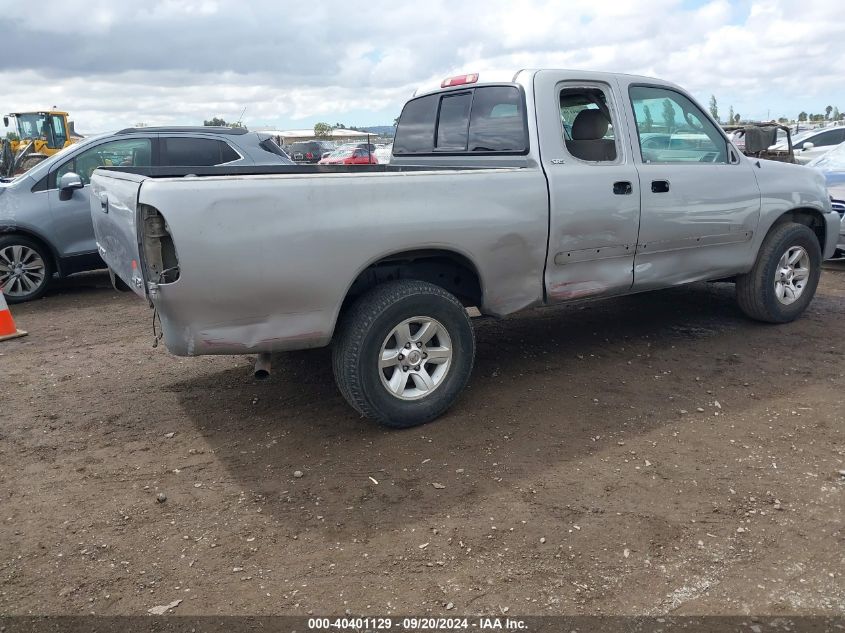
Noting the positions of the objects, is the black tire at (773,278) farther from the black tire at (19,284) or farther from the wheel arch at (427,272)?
the black tire at (19,284)

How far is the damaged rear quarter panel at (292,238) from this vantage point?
3416 millimetres

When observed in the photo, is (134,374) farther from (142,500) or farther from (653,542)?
(653,542)

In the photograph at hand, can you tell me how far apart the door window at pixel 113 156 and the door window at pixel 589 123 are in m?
5.21

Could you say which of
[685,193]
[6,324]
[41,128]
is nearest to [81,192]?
[6,324]

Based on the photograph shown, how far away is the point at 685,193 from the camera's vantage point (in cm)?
510

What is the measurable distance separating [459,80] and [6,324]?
14.6 feet

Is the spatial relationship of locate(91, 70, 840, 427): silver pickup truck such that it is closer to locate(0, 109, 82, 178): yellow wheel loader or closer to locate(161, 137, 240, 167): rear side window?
locate(161, 137, 240, 167): rear side window

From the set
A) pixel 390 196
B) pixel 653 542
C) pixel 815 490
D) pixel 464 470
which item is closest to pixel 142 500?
pixel 464 470

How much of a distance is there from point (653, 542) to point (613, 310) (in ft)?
12.5

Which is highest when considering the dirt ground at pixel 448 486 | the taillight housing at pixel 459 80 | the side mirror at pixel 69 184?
the taillight housing at pixel 459 80

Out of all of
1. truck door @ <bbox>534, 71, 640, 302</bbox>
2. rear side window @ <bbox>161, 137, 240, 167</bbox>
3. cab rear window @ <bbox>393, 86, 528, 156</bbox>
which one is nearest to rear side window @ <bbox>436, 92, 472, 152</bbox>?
cab rear window @ <bbox>393, 86, 528, 156</bbox>

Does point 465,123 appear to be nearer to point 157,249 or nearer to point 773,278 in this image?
point 157,249

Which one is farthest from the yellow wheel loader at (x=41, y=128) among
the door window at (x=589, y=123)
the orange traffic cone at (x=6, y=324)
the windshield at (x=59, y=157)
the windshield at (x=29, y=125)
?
the door window at (x=589, y=123)

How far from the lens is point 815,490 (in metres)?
3.48
